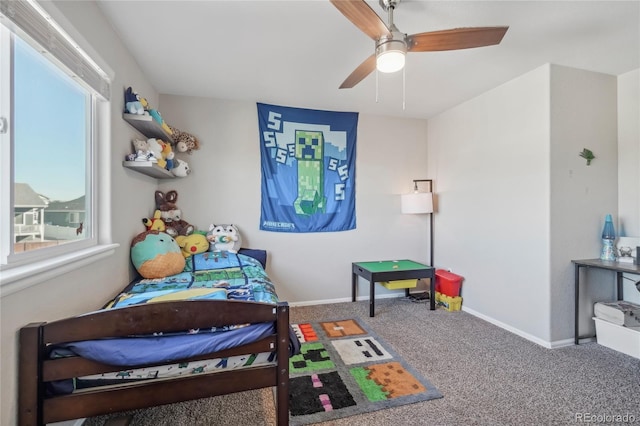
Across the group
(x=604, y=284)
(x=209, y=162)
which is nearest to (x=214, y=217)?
(x=209, y=162)

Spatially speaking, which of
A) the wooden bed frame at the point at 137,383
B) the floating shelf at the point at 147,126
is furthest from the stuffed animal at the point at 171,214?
the wooden bed frame at the point at 137,383

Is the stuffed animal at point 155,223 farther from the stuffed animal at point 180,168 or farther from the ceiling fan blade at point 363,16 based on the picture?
the ceiling fan blade at point 363,16

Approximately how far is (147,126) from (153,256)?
1.08 m

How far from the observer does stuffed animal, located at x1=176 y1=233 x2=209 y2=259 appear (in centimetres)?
292

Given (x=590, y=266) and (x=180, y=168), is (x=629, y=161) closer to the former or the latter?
(x=590, y=266)

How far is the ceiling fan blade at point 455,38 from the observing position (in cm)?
154

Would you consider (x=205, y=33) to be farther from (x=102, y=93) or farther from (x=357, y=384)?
(x=357, y=384)

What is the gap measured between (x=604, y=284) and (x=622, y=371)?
2.99 ft

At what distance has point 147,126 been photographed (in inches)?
92.7

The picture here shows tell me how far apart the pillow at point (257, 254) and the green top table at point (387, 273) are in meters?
1.14

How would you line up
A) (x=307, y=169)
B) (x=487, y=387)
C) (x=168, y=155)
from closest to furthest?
(x=487, y=387)
(x=168, y=155)
(x=307, y=169)

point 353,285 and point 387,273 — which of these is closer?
point 387,273

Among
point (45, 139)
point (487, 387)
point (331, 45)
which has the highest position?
point (331, 45)

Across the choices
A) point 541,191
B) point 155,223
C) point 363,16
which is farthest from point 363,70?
point 155,223
